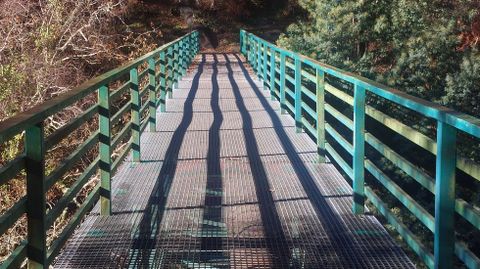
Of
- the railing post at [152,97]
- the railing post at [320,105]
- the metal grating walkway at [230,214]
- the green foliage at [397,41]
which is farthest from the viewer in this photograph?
the green foliage at [397,41]

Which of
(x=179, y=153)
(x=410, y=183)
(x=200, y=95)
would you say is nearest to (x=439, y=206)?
(x=179, y=153)

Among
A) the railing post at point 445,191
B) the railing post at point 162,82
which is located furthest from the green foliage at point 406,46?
the railing post at point 445,191

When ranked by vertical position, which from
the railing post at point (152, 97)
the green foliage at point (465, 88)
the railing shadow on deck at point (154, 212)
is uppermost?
the railing post at point (152, 97)

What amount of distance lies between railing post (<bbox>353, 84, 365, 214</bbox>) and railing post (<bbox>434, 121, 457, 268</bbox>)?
Result: 1.68 m

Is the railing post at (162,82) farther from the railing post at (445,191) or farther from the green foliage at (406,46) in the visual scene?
the green foliage at (406,46)

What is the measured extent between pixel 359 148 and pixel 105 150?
1.99 m

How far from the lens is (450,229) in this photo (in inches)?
137

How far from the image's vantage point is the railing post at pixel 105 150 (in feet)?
17.7

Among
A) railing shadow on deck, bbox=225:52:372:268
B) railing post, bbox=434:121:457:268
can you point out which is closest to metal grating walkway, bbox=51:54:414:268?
railing shadow on deck, bbox=225:52:372:268

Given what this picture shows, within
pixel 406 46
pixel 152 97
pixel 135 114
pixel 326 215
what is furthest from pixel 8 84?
pixel 406 46

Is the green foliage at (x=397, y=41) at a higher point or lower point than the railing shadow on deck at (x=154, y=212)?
higher

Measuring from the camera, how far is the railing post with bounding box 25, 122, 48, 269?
3.40 meters

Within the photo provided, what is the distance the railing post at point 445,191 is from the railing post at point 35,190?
200 cm

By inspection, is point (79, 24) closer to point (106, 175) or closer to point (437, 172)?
point (106, 175)
